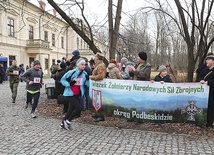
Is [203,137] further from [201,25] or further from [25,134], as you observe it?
[201,25]

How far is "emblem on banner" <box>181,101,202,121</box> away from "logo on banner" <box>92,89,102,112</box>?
2.17 metres

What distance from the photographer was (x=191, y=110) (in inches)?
216

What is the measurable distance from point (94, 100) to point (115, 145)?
200 centimetres

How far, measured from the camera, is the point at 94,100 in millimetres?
6312

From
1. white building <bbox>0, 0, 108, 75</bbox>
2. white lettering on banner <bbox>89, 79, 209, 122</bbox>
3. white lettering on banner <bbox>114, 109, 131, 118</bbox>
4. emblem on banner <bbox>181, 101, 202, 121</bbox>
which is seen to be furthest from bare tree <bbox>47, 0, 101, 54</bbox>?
white building <bbox>0, 0, 108, 75</bbox>

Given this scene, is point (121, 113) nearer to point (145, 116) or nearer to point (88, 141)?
point (145, 116)

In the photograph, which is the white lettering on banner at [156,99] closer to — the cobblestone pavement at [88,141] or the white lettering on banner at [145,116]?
the white lettering on banner at [145,116]

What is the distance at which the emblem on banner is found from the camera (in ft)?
17.9

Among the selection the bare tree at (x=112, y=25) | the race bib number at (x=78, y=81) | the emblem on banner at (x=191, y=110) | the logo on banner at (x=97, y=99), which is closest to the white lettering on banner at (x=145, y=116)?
the emblem on banner at (x=191, y=110)

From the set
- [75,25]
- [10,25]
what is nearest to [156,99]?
[75,25]

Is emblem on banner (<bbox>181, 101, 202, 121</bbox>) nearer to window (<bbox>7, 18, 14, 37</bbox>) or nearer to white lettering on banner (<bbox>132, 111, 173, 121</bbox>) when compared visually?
white lettering on banner (<bbox>132, 111, 173, 121</bbox>)

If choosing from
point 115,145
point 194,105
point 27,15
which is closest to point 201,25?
point 194,105

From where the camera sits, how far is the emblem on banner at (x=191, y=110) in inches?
215

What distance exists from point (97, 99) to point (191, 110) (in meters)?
2.46
